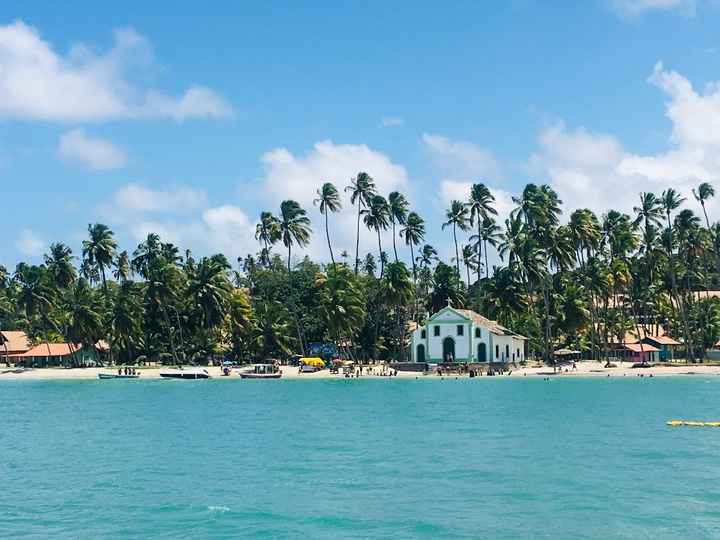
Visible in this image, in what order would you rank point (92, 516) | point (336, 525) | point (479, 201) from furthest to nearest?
point (479, 201) < point (92, 516) < point (336, 525)

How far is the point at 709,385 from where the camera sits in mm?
79562

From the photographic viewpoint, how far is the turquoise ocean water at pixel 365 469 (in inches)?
1022

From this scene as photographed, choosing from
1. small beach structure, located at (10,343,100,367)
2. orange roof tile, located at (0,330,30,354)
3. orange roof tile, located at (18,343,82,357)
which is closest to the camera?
orange roof tile, located at (18,343,82,357)

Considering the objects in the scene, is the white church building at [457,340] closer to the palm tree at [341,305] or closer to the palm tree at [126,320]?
the palm tree at [341,305]

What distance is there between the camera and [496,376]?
9550 centimetres

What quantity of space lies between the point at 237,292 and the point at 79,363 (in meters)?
24.9

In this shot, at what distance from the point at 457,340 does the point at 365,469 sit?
69080 mm

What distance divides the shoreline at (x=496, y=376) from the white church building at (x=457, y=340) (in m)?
4.48

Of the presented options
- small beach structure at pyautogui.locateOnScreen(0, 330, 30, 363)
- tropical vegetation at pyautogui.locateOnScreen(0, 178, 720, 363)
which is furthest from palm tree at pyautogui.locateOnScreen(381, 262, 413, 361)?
small beach structure at pyautogui.locateOnScreen(0, 330, 30, 363)

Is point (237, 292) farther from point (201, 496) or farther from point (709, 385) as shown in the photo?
point (201, 496)

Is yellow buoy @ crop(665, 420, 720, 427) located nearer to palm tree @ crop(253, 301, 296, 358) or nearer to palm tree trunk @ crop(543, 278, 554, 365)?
palm tree trunk @ crop(543, 278, 554, 365)

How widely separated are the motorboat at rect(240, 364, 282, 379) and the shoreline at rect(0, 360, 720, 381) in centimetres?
122

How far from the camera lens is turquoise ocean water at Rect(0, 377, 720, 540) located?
26.0m

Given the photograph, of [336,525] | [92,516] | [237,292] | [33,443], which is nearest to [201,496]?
→ [92,516]
